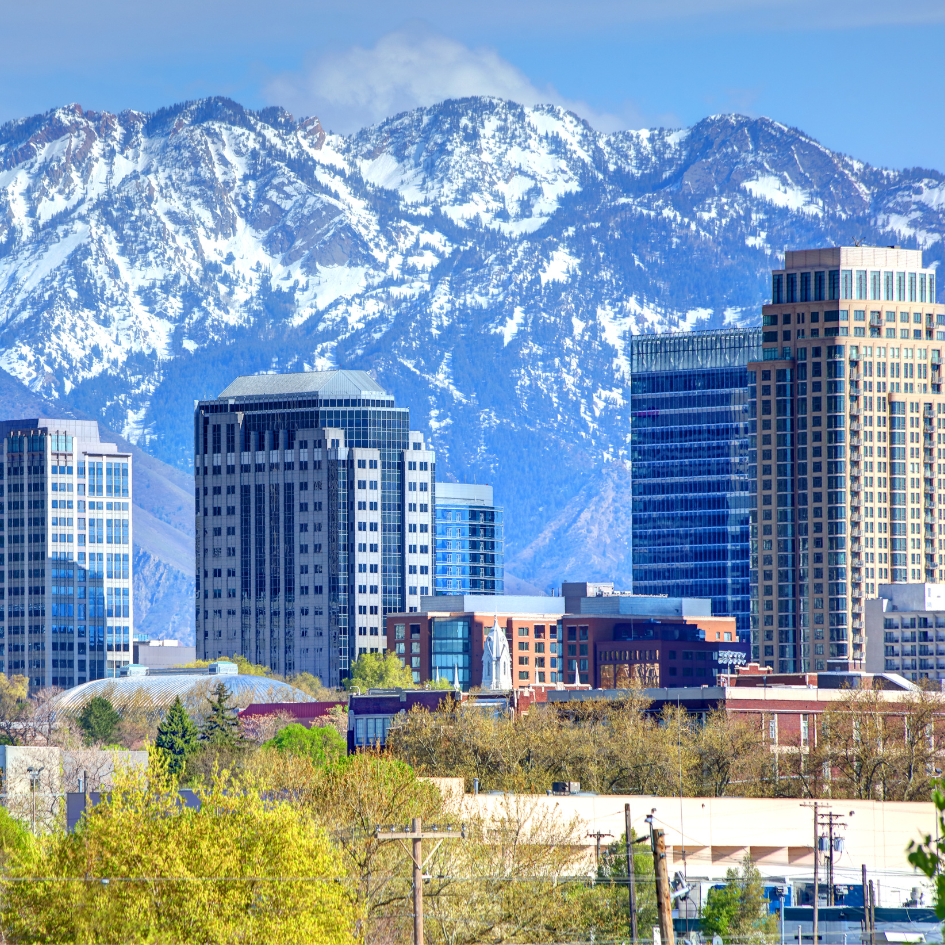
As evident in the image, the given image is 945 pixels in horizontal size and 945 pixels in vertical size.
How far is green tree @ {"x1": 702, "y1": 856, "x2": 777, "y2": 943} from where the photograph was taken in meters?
124

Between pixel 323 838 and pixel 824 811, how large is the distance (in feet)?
281

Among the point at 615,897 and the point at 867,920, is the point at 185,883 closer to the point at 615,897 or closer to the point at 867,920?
the point at 615,897

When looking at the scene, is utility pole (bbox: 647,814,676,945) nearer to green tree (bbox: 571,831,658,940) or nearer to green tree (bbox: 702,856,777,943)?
green tree (bbox: 571,831,658,940)

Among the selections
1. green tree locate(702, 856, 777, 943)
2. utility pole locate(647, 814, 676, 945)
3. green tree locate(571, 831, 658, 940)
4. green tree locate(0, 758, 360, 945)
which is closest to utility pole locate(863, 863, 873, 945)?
green tree locate(702, 856, 777, 943)

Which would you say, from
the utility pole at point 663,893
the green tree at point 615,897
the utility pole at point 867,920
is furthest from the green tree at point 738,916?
the utility pole at point 663,893

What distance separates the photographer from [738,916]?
127m

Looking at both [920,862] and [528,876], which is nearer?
[920,862]

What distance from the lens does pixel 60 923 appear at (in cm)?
9300

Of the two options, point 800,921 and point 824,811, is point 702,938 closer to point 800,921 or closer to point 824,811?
point 800,921

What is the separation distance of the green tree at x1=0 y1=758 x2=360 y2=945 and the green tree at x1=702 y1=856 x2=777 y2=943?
33659mm

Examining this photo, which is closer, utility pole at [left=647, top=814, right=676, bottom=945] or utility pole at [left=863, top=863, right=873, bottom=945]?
utility pole at [left=647, top=814, right=676, bottom=945]

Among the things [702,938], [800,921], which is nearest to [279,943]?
[702,938]

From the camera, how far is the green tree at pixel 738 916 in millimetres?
124113

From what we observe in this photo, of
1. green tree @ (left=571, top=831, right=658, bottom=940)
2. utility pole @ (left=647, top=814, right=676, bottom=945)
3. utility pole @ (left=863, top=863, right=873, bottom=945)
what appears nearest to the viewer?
utility pole @ (left=647, top=814, right=676, bottom=945)
